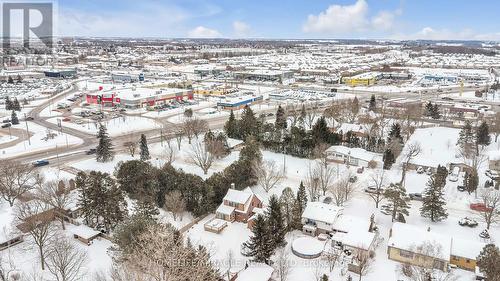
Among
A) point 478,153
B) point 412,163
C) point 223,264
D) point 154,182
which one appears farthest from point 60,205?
point 478,153

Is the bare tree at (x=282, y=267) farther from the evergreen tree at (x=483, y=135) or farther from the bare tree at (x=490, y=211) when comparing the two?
the evergreen tree at (x=483, y=135)

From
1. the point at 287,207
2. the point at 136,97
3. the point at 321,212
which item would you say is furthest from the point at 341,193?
the point at 136,97

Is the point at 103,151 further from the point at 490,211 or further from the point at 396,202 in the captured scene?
the point at 490,211

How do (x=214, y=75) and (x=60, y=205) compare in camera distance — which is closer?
(x=60, y=205)

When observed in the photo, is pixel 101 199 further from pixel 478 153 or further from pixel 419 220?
pixel 478 153

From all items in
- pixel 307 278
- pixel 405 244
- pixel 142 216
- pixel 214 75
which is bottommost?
pixel 307 278

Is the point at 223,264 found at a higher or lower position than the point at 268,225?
lower

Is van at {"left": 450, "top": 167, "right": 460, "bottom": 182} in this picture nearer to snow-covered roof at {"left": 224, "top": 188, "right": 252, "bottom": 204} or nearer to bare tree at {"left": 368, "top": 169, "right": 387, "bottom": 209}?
bare tree at {"left": 368, "top": 169, "right": 387, "bottom": 209}
